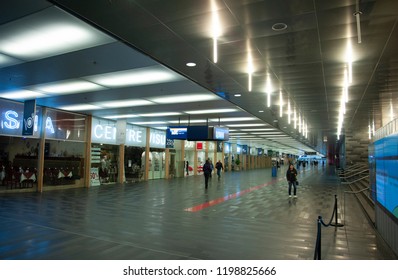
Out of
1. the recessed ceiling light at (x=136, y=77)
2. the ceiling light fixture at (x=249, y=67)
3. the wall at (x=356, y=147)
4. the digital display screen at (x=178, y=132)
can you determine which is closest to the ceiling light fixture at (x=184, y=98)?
the recessed ceiling light at (x=136, y=77)

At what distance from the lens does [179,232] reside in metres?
6.43

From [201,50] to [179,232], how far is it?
399 cm

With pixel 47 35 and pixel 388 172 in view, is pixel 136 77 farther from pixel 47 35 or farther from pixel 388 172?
pixel 388 172

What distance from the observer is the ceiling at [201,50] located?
4.54m

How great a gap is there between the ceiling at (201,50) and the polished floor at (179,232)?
3886 mm

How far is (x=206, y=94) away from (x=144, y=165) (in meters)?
12.1

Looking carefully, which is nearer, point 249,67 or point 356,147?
point 249,67

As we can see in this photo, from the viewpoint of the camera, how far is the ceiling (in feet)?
14.9

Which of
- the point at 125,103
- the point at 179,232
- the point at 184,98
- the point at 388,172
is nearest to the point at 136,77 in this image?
the point at 184,98

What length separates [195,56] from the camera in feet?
21.1

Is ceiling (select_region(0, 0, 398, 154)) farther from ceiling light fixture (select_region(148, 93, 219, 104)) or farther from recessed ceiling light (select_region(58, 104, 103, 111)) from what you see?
recessed ceiling light (select_region(58, 104, 103, 111))

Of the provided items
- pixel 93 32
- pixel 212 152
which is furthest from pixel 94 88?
pixel 212 152

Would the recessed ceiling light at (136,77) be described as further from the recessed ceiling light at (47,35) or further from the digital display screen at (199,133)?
the digital display screen at (199,133)

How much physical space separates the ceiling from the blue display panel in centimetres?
201
